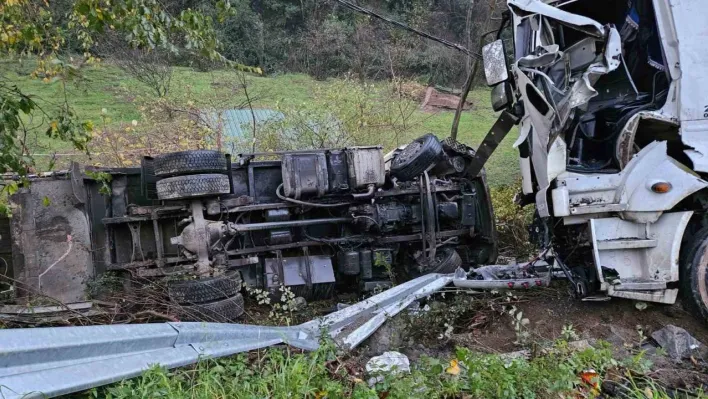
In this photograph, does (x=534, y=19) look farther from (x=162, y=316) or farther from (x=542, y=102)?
(x=162, y=316)

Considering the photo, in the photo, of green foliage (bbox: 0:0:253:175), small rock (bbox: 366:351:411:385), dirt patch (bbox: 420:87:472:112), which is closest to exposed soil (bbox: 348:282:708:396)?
small rock (bbox: 366:351:411:385)

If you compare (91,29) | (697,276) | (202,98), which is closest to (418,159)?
(697,276)

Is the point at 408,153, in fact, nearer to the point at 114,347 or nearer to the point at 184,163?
the point at 184,163

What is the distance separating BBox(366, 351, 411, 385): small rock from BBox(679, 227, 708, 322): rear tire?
86.3 inches

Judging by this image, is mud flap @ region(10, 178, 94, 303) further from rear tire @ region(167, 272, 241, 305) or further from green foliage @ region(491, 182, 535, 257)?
green foliage @ region(491, 182, 535, 257)

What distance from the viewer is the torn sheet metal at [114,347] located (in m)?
2.06

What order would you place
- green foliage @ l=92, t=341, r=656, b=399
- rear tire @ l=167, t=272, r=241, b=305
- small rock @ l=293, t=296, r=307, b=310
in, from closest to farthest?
green foliage @ l=92, t=341, r=656, b=399
rear tire @ l=167, t=272, r=241, b=305
small rock @ l=293, t=296, r=307, b=310

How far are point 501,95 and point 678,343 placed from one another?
7.51 ft

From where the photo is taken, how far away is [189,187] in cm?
414

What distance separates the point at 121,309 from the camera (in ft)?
11.9

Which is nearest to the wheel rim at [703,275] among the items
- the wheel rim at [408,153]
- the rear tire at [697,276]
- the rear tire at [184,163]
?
the rear tire at [697,276]

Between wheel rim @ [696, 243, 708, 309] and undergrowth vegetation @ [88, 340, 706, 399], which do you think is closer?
undergrowth vegetation @ [88, 340, 706, 399]

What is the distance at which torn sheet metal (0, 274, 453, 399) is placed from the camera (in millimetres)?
2061

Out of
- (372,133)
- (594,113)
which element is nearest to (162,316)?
(594,113)
